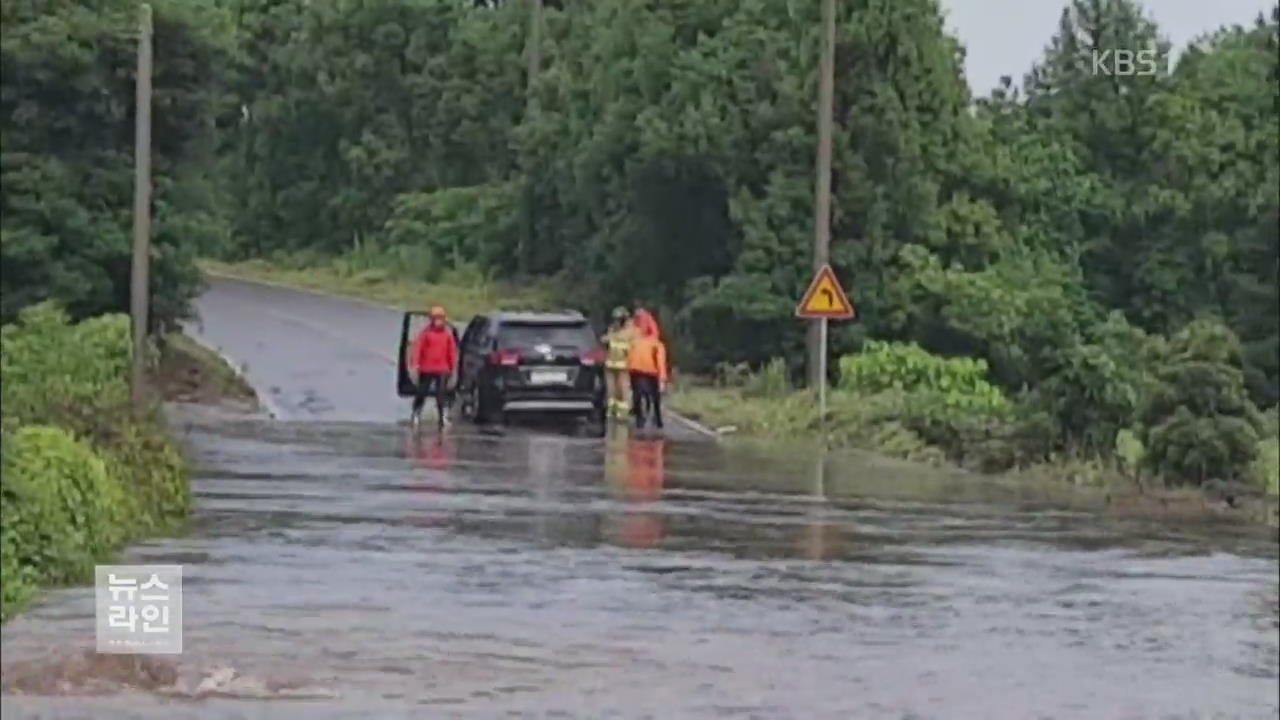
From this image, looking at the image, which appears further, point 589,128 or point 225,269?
point 225,269

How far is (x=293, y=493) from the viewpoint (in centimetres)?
2230

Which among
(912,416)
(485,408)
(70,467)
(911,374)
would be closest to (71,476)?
(70,467)

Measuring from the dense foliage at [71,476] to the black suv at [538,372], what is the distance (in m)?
9.59

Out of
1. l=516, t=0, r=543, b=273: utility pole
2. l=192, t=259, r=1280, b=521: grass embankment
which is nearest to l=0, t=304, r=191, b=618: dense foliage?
l=192, t=259, r=1280, b=521: grass embankment

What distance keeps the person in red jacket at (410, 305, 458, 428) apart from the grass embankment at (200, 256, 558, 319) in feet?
57.2

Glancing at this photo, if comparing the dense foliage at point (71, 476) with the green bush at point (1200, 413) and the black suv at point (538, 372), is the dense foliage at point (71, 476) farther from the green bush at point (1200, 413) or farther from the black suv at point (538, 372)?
the black suv at point (538, 372)

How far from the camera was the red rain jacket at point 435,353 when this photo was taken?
108 feet

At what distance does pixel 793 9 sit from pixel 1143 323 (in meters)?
8.97

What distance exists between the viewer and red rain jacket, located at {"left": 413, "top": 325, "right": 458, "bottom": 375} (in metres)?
33.0

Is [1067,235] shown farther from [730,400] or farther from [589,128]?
[730,400]

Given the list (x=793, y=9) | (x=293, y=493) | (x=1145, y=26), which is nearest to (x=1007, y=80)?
(x=1145, y=26)

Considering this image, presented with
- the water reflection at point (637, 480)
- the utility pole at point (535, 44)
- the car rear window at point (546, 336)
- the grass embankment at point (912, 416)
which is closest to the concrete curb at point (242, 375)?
the car rear window at point (546, 336)

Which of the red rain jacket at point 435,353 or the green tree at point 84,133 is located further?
the green tree at point 84,133

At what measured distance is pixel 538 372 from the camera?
3406cm
